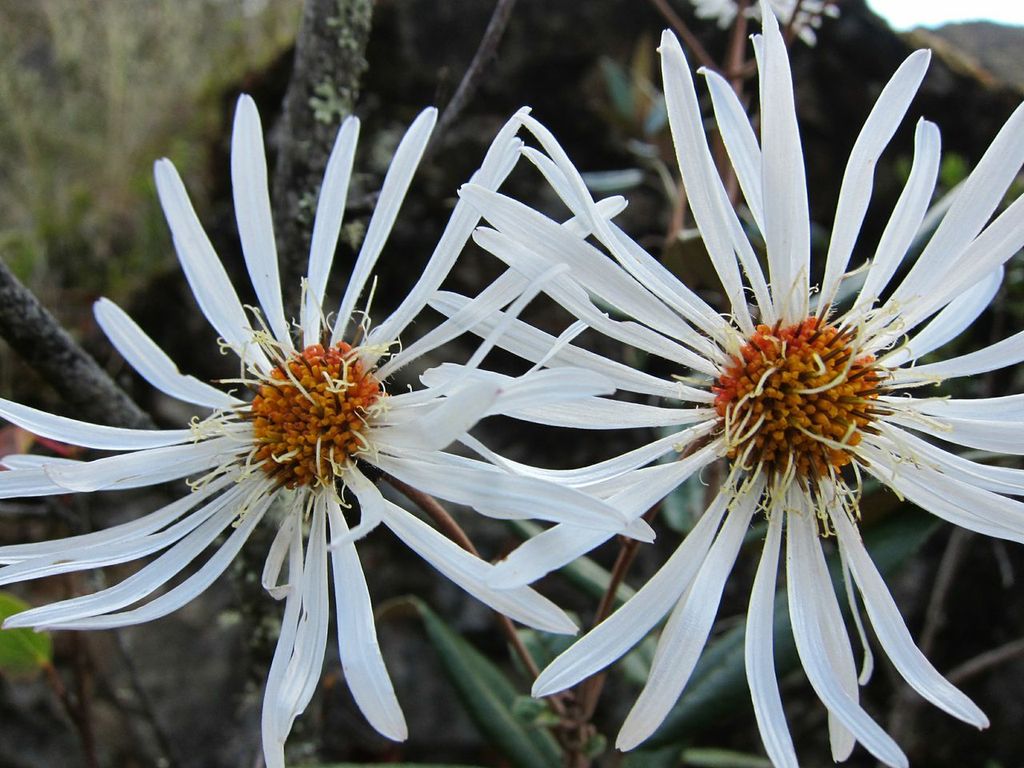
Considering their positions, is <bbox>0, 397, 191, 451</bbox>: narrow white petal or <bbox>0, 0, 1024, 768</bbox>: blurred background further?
Answer: <bbox>0, 0, 1024, 768</bbox>: blurred background

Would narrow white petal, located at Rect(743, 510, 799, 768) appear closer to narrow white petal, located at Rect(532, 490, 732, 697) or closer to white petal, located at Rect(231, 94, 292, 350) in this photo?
narrow white petal, located at Rect(532, 490, 732, 697)

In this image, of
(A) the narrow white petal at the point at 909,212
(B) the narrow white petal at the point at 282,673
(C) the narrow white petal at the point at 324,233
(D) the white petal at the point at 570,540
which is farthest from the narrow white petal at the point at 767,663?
(C) the narrow white petal at the point at 324,233

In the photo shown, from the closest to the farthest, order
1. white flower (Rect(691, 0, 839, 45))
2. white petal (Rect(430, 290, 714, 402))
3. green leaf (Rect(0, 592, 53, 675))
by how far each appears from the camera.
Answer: white petal (Rect(430, 290, 714, 402)), green leaf (Rect(0, 592, 53, 675)), white flower (Rect(691, 0, 839, 45))

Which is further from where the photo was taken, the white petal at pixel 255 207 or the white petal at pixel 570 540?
the white petal at pixel 255 207

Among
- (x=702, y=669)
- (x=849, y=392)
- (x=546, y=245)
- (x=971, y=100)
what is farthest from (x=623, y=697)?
(x=971, y=100)

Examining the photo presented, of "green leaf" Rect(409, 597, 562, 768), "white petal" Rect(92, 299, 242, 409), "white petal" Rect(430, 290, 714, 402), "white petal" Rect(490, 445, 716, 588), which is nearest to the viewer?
"white petal" Rect(490, 445, 716, 588)

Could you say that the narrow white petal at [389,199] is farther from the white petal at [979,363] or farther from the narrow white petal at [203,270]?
the white petal at [979,363]

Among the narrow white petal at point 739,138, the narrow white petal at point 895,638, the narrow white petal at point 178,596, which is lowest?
the narrow white petal at point 895,638

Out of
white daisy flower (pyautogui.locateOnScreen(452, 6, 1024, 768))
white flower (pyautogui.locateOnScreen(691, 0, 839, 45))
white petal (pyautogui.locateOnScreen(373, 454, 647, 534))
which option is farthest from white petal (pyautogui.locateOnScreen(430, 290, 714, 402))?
white flower (pyautogui.locateOnScreen(691, 0, 839, 45))
